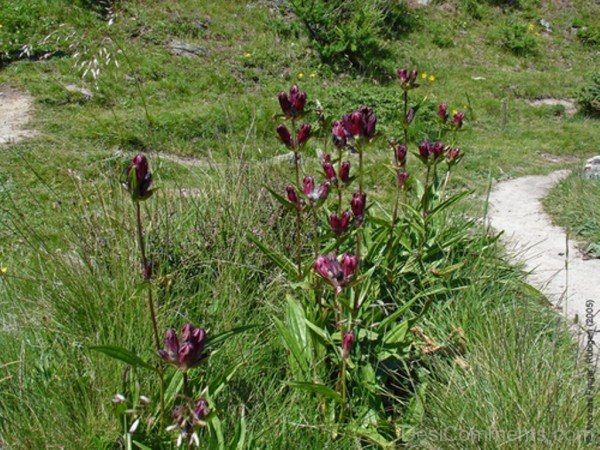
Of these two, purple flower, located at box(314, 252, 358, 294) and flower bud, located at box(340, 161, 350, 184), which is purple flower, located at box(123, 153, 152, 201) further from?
flower bud, located at box(340, 161, 350, 184)

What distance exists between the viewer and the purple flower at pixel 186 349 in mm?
1652

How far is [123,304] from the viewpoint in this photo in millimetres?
2572

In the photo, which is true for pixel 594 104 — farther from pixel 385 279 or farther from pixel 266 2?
pixel 385 279

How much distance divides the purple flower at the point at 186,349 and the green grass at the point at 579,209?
4.05 metres

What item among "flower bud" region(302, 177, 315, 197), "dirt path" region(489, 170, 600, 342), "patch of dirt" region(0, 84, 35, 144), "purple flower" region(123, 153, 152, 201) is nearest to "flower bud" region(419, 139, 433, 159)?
"flower bud" region(302, 177, 315, 197)

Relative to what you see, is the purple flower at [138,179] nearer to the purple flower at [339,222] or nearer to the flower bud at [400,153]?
the purple flower at [339,222]

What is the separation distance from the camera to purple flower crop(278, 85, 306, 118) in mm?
2602

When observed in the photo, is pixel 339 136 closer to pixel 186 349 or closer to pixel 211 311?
pixel 211 311

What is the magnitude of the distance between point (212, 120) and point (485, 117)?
5010 millimetres

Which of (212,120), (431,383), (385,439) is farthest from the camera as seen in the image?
(212,120)

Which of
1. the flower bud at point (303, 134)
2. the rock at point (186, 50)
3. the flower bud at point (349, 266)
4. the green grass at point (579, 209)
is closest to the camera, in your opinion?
the flower bud at point (349, 266)

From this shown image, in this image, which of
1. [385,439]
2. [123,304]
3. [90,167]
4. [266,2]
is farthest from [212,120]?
[385,439]

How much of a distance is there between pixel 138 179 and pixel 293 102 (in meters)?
1.03

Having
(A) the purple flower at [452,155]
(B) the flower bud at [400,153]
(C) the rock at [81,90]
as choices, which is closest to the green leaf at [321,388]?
(B) the flower bud at [400,153]
